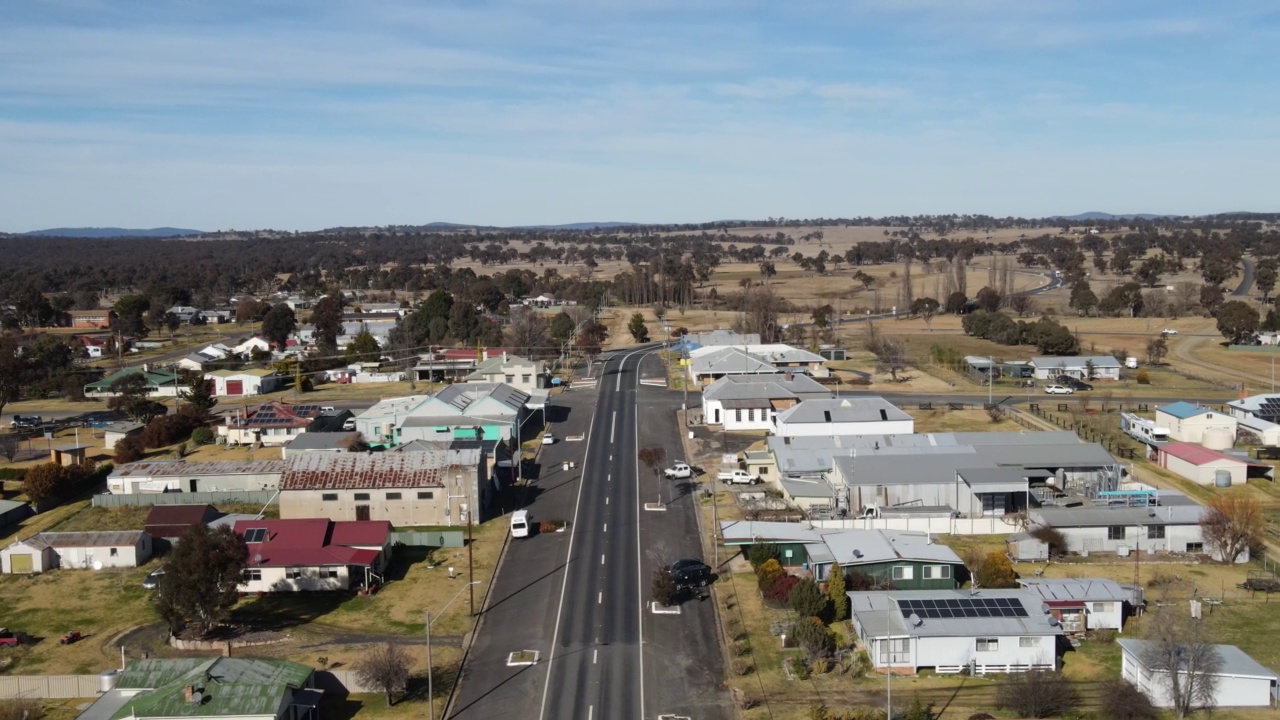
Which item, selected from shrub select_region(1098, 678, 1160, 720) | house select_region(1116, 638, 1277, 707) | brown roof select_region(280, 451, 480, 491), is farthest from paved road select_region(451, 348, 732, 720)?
house select_region(1116, 638, 1277, 707)

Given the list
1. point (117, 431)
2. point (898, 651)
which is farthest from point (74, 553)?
point (898, 651)

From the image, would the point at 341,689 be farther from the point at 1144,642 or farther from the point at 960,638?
the point at 1144,642

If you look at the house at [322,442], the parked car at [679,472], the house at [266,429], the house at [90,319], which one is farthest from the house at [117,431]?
the house at [90,319]

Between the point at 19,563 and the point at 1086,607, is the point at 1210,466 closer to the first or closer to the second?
the point at 1086,607

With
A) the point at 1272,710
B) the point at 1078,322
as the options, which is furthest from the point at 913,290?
the point at 1272,710

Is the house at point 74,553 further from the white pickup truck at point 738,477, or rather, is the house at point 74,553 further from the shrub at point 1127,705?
the shrub at point 1127,705
